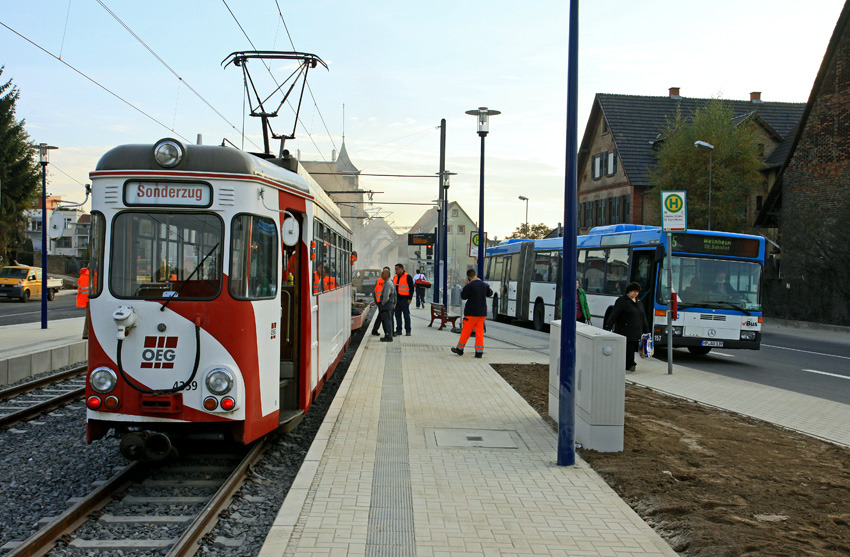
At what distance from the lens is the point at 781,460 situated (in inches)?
296

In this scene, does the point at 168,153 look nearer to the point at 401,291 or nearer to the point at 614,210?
the point at 401,291

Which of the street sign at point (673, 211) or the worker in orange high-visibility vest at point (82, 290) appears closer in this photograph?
the worker in orange high-visibility vest at point (82, 290)

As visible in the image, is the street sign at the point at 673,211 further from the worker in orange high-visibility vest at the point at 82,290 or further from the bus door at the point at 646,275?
the worker in orange high-visibility vest at the point at 82,290

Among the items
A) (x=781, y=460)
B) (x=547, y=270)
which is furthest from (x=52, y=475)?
(x=547, y=270)

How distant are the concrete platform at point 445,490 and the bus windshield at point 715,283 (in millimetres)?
6997

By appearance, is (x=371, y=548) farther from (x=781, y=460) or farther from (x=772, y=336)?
(x=772, y=336)

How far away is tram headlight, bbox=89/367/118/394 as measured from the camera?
647cm

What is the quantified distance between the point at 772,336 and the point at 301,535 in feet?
80.9

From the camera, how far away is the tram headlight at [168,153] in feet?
22.0

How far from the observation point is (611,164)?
173 ft

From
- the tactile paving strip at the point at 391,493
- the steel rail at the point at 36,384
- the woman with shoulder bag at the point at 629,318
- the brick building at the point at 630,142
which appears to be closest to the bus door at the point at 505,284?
the woman with shoulder bag at the point at 629,318

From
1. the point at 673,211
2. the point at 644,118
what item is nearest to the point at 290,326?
the point at 673,211

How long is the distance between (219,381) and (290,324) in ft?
7.04

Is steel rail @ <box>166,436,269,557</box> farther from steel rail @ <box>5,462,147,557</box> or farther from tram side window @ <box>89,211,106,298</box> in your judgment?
tram side window @ <box>89,211,106,298</box>
